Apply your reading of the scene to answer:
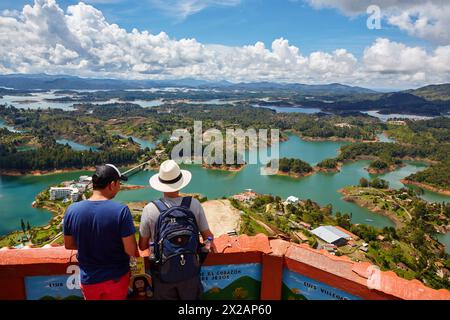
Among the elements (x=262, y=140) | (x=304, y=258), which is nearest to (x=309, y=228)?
(x=304, y=258)

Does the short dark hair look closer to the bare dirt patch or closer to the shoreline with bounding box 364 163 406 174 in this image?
the bare dirt patch

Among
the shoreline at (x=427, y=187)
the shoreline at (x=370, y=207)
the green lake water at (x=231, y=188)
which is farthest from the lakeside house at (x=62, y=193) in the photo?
the shoreline at (x=427, y=187)

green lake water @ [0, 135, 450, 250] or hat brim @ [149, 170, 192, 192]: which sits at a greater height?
hat brim @ [149, 170, 192, 192]

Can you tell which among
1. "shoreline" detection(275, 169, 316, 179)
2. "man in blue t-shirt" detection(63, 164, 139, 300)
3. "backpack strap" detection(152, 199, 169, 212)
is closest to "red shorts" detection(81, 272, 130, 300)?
"man in blue t-shirt" detection(63, 164, 139, 300)

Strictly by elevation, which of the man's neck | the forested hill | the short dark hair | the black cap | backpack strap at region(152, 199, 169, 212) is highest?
the black cap

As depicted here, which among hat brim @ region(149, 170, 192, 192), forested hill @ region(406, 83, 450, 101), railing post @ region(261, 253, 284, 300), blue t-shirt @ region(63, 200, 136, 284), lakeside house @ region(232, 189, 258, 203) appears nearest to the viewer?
blue t-shirt @ region(63, 200, 136, 284)

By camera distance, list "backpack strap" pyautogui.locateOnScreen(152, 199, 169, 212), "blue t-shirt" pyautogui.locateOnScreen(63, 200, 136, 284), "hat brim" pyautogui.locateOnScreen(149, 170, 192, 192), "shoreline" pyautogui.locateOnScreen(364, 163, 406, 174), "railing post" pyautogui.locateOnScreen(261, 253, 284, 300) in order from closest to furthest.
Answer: "blue t-shirt" pyautogui.locateOnScreen(63, 200, 136, 284) → "backpack strap" pyautogui.locateOnScreen(152, 199, 169, 212) → "hat brim" pyautogui.locateOnScreen(149, 170, 192, 192) → "railing post" pyautogui.locateOnScreen(261, 253, 284, 300) → "shoreline" pyautogui.locateOnScreen(364, 163, 406, 174)
